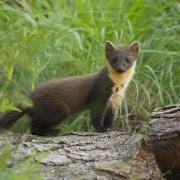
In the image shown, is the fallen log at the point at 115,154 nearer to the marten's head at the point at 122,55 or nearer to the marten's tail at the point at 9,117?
the marten's tail at the point at 9,117

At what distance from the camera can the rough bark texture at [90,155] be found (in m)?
4.44

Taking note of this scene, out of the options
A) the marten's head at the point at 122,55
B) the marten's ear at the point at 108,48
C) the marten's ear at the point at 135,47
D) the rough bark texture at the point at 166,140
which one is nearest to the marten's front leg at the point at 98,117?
the marten's head at the point at 122,55

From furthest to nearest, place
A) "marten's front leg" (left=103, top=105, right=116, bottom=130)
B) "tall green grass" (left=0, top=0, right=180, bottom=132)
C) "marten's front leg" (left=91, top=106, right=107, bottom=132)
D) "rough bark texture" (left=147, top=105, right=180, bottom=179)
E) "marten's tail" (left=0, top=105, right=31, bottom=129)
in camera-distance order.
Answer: "tall green grass" (left=0, top=0, right=180, bottom=132) → "marten's front leg" (left=103, top=105, right=116, bottom=130) → "marten's front leg" (left=91, top=106, right=107, bottom=132) → "marten's tail" (left=0, top=105, right=31, bottom=129) → "rough bark texture" (left=147, top=105, right=180, bottom=179)

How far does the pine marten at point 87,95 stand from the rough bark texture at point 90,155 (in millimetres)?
873

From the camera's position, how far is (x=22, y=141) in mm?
4805

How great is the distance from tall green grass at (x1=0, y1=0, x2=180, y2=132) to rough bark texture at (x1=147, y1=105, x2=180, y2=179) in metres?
1.87

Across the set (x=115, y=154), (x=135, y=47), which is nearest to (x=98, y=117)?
(x=135, y=47)

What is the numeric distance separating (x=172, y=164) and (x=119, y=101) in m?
1.79

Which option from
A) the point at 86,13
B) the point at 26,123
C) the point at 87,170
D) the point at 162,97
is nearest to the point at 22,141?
the point at 87,170

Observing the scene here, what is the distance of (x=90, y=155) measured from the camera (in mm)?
4656

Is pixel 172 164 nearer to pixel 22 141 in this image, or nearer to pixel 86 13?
pixel 22 141

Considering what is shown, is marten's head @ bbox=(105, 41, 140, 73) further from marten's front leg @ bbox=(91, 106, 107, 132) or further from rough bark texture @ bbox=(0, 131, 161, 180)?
rough bark texture @ bbox=(0, 131, 161, 180)

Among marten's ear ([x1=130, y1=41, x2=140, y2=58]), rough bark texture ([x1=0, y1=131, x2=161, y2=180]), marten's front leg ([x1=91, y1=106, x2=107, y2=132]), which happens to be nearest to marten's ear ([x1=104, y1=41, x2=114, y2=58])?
marten's ear ([x1=130, y1=41, x2=140, y2=58])

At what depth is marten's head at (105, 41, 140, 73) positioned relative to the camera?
644cm
